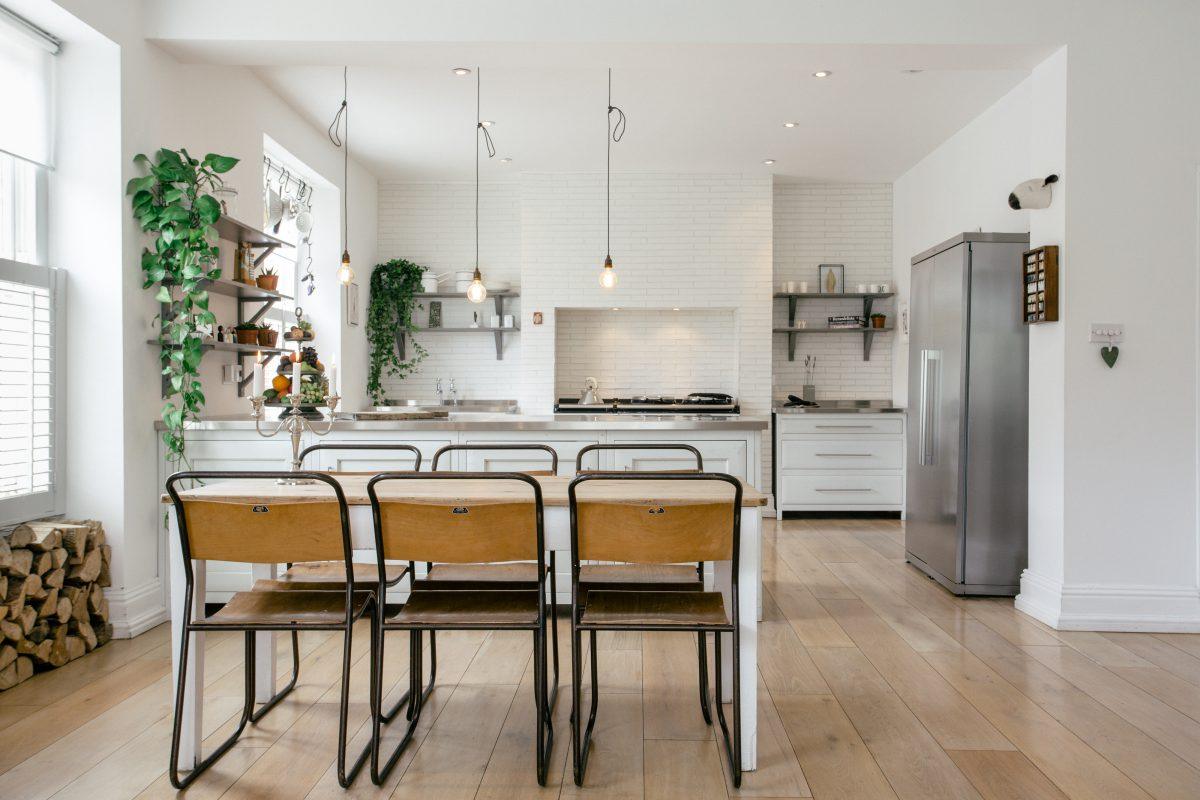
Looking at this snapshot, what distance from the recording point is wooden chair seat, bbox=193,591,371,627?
2207 millimetres

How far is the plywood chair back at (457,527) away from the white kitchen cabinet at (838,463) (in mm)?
4727

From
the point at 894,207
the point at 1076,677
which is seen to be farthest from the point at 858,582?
the point at 894,207

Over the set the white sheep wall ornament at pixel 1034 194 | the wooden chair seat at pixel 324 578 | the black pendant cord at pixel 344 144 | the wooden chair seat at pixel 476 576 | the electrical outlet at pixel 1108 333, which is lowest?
the wooden chair seat at pixel 476 576

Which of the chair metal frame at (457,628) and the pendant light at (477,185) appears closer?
the chair metal frame at (457,628)

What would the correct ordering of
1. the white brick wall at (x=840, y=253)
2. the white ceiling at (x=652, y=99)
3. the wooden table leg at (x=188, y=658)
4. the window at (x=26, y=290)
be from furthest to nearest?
the white brick wall at (x=840, y=253) < the white ceiling at (x=652, y=99) < the window at (x=26, y=290) < the wooden table leg at (x=188, y=658)

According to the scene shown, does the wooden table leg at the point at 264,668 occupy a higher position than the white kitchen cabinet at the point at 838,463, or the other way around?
the white kitchen cabinet at the point at 838,463

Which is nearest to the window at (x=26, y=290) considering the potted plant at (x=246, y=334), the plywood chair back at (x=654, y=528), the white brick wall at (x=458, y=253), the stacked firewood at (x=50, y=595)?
the stacked firewood at (x=50, y=595)

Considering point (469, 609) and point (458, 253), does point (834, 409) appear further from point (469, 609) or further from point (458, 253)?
point (469, 609)

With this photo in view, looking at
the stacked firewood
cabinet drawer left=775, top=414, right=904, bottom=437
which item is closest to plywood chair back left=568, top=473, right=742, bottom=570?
the stacked firewood

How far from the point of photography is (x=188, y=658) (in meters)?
2.29

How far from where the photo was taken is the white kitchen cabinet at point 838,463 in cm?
663

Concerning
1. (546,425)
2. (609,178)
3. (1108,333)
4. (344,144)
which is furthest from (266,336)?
(1108,333)

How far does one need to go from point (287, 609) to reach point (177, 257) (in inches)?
80.1

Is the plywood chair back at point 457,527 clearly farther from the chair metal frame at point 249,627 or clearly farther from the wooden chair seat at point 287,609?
the wooden chair seat at point 287,609
